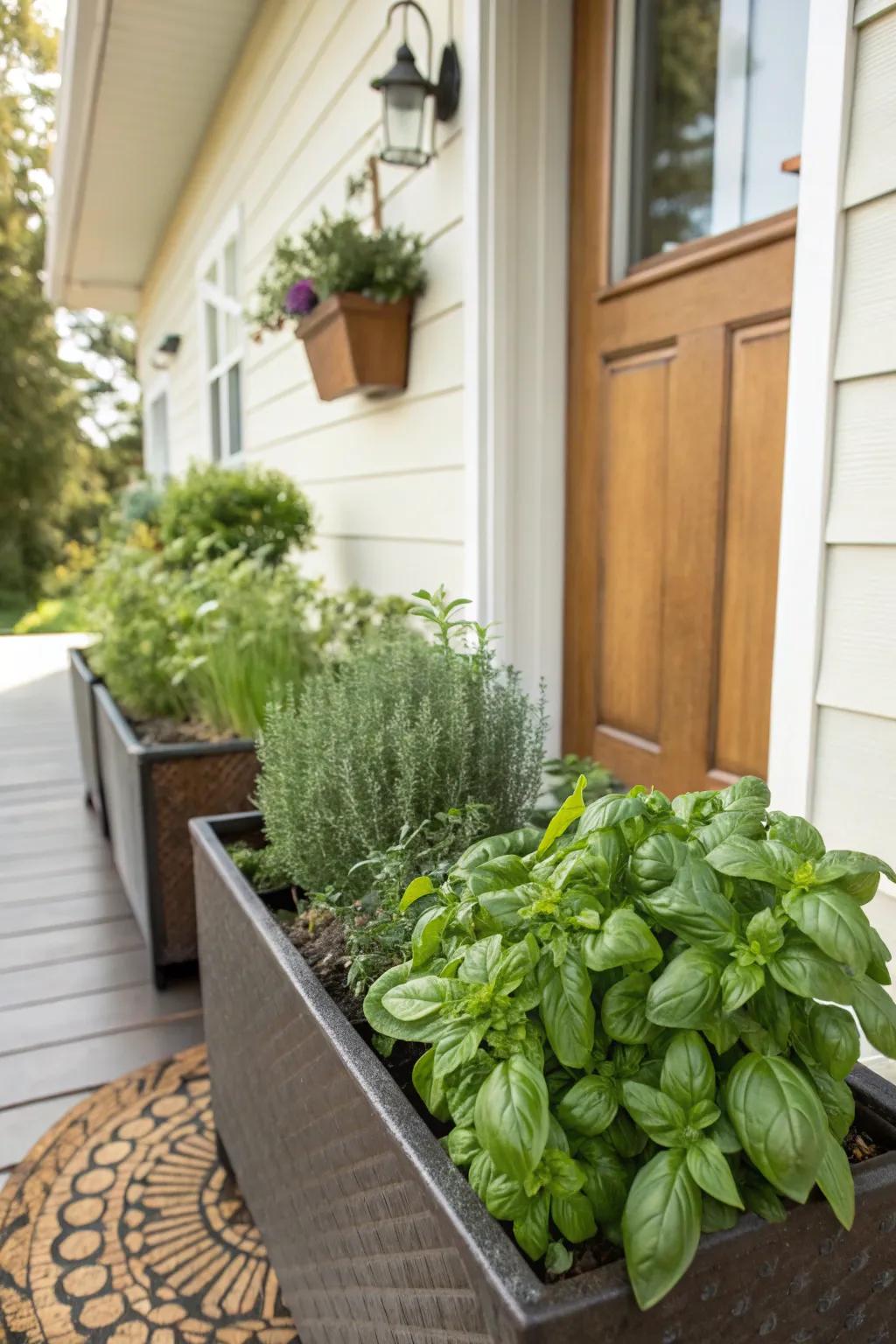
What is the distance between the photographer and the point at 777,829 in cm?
89

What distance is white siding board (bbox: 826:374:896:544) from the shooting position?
48.4 inches

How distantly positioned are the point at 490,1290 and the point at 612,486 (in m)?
1.68

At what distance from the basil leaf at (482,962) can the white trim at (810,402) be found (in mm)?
704

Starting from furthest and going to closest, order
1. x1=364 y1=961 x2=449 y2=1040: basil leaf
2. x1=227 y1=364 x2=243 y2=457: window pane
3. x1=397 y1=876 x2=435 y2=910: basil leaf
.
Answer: x1=227 y1=364 x2=243 y2=457: window pane < x1=397 y1=876 x2=435 y2=910: basil leaf < x1=364 y1=961 x2=449 y2=1040: basil leaf

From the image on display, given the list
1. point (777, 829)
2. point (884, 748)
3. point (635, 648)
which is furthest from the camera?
point (635, 648)

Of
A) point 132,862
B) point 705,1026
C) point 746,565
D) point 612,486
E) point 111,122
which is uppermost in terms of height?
point 111,122

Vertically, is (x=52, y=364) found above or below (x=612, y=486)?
above

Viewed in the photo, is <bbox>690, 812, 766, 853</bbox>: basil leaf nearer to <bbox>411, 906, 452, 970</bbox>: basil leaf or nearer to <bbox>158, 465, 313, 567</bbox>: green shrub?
<bbox>411, 906, 452, 970</bbox>: basil leaf

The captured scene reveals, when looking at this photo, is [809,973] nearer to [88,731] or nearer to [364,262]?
[364,262]

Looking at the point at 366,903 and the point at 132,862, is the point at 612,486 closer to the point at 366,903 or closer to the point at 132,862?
the point at 366,903

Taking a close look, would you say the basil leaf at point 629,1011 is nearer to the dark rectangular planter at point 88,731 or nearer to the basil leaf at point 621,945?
the basil leaf at point 621,945

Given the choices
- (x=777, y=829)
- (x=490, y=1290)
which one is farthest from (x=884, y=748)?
(x=490, y=1290)

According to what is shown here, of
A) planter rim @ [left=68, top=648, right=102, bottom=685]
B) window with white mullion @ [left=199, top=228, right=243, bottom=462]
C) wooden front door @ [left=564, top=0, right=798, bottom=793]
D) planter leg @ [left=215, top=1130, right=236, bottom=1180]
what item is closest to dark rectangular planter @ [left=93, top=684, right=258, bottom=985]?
planter leg @ [left=215, top=1130, right=236, bottom=1180]

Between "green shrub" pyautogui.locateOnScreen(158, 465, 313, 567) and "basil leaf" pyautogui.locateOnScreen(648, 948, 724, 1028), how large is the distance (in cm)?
288
